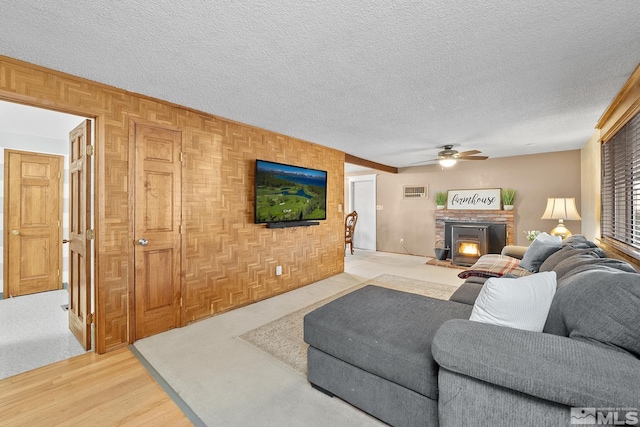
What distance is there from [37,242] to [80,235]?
7.11 ft

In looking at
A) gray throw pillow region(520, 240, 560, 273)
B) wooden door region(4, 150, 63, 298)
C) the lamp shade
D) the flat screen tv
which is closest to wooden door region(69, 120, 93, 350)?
the flat screen tv

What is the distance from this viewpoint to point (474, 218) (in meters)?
5.91

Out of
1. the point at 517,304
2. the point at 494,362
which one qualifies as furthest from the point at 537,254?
the point at 494,362

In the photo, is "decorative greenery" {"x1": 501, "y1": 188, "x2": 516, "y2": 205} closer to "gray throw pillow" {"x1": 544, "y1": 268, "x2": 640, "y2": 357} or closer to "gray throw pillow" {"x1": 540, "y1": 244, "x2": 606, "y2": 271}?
"gray throw pillow" {"x1": 540, "y1": 244, "x2": 606, "y2": 271}

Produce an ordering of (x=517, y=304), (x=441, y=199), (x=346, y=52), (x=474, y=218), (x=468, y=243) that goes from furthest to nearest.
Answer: (x=441, y=199), (x=474, y=218), (x=468, y=243), (x=346, y=52), (x=517, y=304)

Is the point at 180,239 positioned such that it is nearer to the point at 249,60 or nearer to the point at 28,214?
the point at 249,60

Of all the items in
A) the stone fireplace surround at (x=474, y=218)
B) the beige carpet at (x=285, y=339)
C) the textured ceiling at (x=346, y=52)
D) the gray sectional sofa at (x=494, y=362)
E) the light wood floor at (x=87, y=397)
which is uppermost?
the textured ceiling at (x=346, y=52)

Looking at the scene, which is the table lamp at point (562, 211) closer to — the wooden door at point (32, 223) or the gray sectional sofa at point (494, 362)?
the gray sectional sofa at point (494, 362)

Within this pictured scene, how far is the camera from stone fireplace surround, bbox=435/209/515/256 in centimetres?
554

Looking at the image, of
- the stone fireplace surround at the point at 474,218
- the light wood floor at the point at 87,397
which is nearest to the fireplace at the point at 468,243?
the stone fireplace surround at the point at 474,218

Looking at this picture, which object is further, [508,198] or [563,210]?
[508,198]

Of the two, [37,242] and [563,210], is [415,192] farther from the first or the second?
[37,242]

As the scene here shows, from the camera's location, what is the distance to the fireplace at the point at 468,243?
562 centimetres

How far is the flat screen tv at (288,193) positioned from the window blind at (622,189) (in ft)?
10.8
